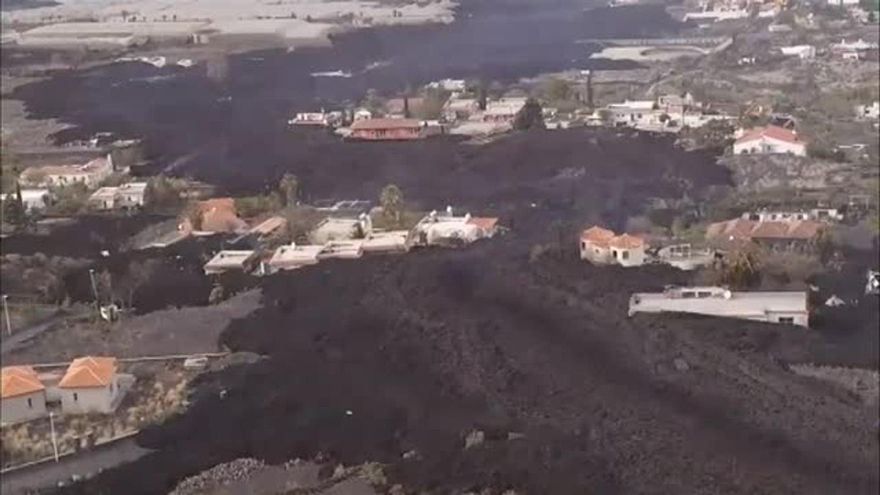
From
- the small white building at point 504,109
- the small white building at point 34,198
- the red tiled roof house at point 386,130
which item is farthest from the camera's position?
the small white building at point 504,109

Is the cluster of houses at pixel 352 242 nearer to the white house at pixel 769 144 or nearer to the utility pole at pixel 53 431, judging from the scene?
the utility pole at pixel 53 431

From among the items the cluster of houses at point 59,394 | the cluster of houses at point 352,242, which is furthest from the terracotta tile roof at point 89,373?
the cluster of houses at point 352,242

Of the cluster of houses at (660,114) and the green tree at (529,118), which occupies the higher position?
the green tree at (529,118)

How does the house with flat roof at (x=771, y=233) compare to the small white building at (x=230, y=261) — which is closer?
the small white building at (x=230, y=261)

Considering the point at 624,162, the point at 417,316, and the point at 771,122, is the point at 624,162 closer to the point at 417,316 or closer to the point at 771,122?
the point at 771,122

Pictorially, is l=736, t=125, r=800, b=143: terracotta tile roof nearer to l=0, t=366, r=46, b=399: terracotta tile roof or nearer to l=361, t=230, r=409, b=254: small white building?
l=361, t=230, r=409, b=254: small white building

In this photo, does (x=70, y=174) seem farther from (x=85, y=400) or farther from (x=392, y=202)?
(x=85, y=400)
